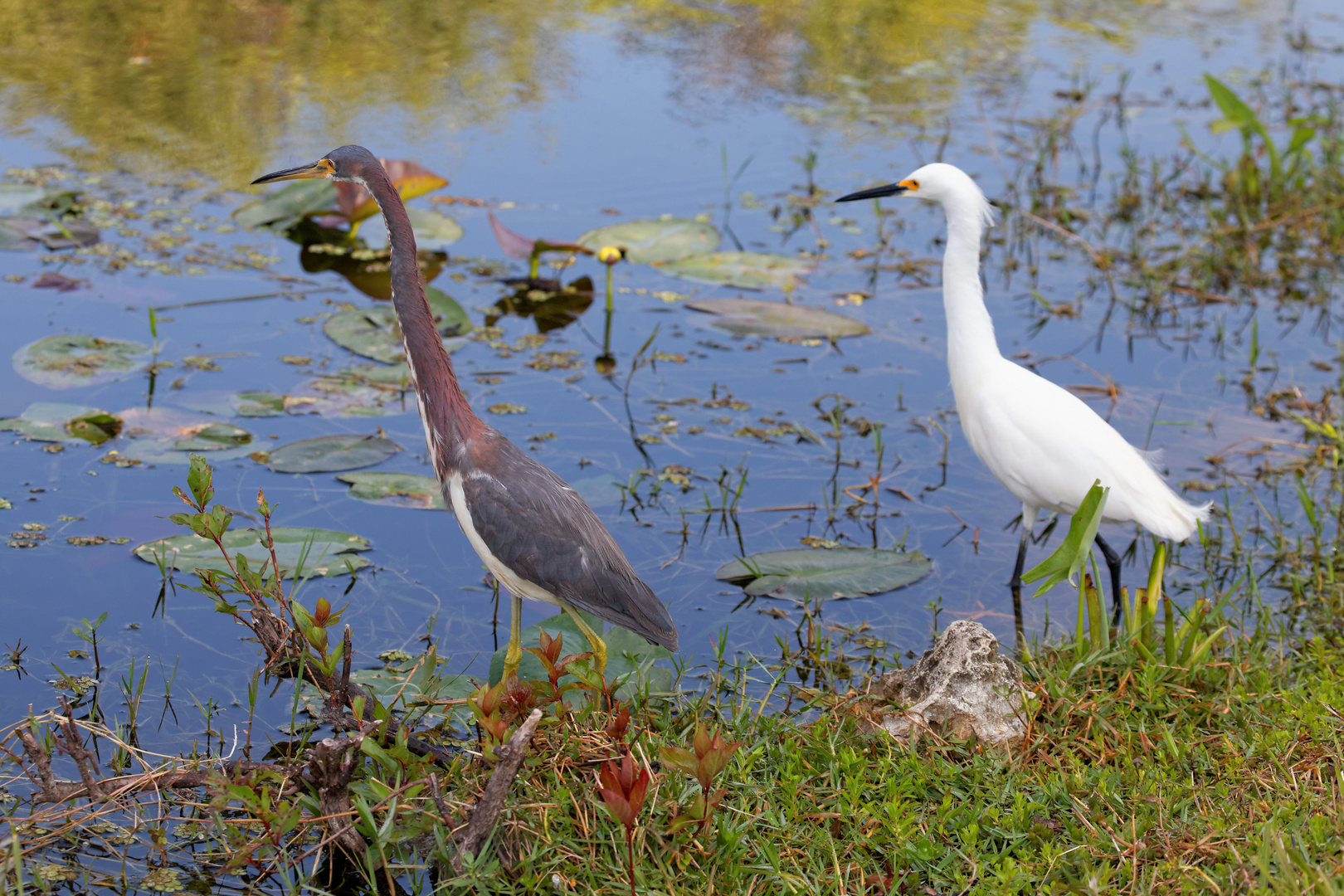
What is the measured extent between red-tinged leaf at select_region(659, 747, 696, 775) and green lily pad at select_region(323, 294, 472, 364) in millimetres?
3353

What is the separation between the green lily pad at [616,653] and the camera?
3346 mm

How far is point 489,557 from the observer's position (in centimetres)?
320

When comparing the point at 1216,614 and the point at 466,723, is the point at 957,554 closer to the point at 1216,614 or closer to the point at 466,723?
the point at 1216,614

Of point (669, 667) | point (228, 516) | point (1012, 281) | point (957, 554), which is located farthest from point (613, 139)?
point (228, 516)

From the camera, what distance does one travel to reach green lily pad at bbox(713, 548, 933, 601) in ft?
13.0

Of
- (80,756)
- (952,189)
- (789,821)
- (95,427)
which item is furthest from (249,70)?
(789,821)

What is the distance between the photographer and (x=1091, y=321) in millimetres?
6250

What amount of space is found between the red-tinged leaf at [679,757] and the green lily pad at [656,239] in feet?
14.2

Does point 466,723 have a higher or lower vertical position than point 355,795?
lower

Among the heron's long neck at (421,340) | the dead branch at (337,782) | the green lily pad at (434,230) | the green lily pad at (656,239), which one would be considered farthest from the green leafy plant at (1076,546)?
the green lily pad at (434,230)

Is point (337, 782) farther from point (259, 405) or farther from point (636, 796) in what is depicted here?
point (259, 405)

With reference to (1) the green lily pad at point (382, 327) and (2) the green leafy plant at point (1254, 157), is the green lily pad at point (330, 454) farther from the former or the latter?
(2) the green leafy plant at point (1254, 157)

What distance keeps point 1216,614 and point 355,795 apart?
8.86 ft

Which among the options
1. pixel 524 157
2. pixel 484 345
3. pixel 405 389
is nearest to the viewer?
pixel 405 389
